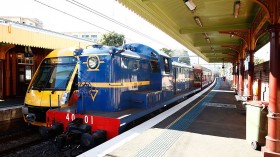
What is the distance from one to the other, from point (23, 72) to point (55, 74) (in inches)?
294

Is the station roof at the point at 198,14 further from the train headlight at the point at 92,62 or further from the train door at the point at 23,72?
the train door at the point at 23,72

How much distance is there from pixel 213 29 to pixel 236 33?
1.49 meters

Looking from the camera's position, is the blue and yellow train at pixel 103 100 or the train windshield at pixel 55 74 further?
the train windshield at pixel 55 74

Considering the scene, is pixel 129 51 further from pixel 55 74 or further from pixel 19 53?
pixel 19 53

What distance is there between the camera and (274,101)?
4184mm

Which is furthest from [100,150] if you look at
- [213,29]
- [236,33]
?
[236,33]

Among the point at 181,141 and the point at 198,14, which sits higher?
the point at 198,14

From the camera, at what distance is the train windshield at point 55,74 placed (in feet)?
27.8

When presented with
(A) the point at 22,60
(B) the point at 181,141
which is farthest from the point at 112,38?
(B) the point at 181,141

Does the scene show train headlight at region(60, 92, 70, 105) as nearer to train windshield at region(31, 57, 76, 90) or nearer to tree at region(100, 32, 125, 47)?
train windshield at region(31, 57, 76, 90)

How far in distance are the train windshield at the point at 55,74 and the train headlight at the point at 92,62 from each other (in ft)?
6.82

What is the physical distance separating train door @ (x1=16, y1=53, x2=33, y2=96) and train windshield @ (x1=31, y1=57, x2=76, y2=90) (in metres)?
6.44

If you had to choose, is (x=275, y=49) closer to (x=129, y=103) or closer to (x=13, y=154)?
(x=129, y=103)

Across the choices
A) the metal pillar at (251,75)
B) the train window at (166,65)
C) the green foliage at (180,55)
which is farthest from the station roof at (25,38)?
the green foliage at (180,55)
